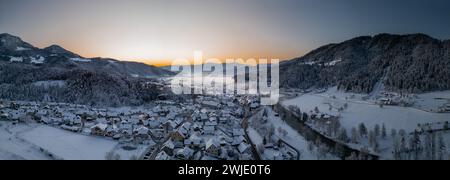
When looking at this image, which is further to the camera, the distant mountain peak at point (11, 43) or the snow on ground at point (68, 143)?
the distant mountain peak at point (11, 43)

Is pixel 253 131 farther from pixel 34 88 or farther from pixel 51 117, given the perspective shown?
pixel 34 88

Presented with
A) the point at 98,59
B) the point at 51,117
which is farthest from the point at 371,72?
the point at 98,59

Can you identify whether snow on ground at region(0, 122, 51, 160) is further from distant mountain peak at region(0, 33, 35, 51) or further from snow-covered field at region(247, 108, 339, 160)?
distant mountain peak at region(0, 33, 35, 51)

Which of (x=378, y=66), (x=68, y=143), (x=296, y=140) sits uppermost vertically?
(x=378, y=66)

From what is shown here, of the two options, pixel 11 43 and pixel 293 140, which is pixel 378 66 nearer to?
pixel 293 140

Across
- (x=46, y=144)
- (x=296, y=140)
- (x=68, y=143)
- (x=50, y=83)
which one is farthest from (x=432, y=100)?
(x=50, y=83)

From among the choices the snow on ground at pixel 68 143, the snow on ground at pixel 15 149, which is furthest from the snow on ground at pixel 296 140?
the snow on ground at pixel 15 149

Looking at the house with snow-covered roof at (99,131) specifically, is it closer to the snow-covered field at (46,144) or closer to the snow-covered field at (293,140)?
the snow-covered field at (46,144)

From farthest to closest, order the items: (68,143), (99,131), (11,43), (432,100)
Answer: (11,43)
(432,100)
(99,131)
(68,143)
